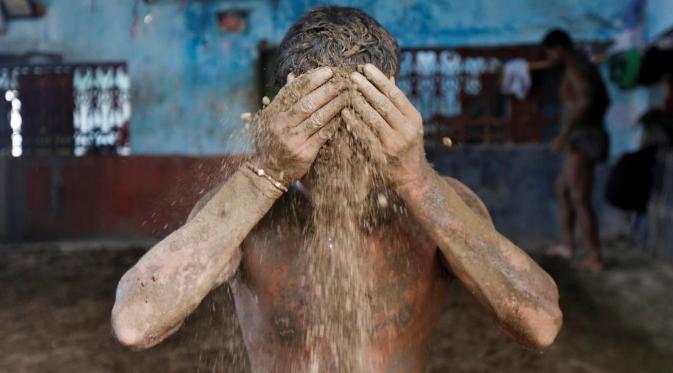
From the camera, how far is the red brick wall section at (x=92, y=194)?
340 inches

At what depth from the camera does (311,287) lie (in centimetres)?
194

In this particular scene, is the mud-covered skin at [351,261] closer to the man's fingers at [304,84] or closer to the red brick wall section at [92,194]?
the man's fingers at [304,84]

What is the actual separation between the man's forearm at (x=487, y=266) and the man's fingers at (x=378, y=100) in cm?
23

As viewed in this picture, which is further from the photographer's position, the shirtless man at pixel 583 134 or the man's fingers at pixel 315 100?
the shirtless man at pixel 583 134

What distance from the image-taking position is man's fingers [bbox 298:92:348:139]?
161 centimetres

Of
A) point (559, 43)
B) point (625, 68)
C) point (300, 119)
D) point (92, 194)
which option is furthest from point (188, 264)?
point (92, 194)

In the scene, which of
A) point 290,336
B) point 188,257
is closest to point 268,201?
point 188,257

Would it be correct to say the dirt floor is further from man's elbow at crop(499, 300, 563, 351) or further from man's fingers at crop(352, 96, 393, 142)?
man's fingers at crop(352, 96, 393, 142)

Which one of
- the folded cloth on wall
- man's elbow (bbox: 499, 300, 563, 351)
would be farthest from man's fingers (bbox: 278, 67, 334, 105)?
the folded cloth on wall

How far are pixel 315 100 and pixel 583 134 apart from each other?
17.7 feet

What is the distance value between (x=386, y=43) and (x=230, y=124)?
25.4 feet

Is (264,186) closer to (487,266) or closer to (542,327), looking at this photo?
(487,266)

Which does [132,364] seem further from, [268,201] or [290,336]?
[268,201]

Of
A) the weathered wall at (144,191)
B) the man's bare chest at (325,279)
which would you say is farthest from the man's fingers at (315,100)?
the weathered wall at (144,191)
